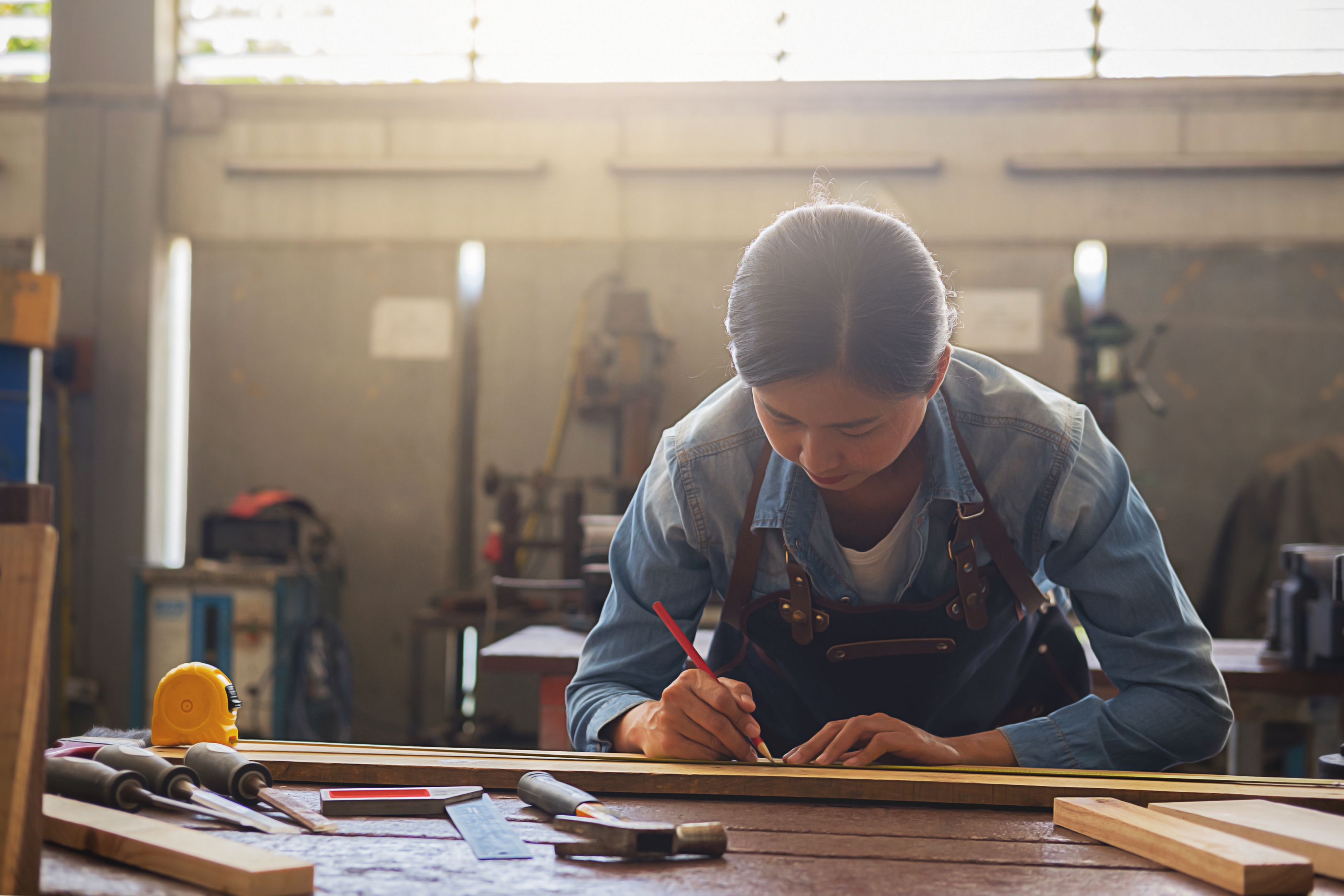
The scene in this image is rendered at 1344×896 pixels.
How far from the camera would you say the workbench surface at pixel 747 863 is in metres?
0.77

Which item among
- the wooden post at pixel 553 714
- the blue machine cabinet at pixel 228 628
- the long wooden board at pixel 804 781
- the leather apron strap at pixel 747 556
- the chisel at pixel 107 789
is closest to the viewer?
the chisel at pixel 107 789

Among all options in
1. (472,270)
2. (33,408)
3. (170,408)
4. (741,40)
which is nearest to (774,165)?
(741,40)

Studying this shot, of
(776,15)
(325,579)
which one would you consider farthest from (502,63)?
(325,579)

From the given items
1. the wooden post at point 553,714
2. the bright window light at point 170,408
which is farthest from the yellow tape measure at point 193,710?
the bright window light at point 170,408

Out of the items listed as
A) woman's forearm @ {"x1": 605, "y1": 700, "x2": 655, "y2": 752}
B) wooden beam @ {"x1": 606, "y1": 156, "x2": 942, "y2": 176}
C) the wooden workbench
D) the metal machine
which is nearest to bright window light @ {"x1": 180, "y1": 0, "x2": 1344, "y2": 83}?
wooden beam @ {"x1": 606, "y1": 156, "x2": 942, "y2": 176}

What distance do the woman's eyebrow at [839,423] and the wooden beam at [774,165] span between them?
3.54 meters

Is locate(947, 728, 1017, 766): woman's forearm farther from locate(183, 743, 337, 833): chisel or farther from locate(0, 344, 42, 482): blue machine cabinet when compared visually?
locate(0, 344, 42, 482): blue machine cabinet

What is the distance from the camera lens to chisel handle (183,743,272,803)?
0.98m

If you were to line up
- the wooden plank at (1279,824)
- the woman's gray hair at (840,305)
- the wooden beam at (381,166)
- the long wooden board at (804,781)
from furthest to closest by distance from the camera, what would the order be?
the wooden beam at (381,166)
the woman's gray hair at (840,305)
the long wooden board at (804,781)
the wooden plank at (1279,824)

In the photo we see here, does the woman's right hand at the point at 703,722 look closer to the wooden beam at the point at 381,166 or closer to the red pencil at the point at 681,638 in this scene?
the red pencil at the point at 681,638

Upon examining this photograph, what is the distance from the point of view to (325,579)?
4.48m

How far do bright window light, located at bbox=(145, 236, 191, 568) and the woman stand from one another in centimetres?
396

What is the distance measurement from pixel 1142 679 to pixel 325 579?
3840 millimetres

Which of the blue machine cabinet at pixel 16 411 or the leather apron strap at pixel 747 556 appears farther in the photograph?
the blue machine cabinet at pixel 16 411
